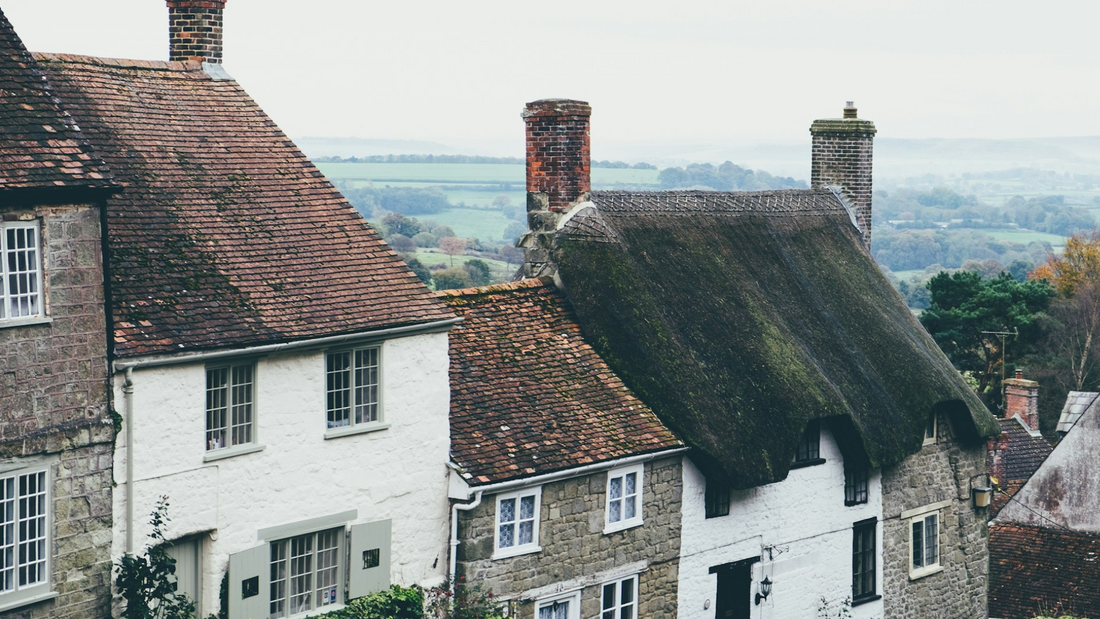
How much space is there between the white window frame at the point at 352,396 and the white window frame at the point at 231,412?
3.46ft

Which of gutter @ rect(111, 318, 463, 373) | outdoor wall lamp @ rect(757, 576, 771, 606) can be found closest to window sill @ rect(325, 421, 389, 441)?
gutter @ rect(111, 318, 463, 373)

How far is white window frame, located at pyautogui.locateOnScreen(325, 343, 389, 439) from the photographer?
18.4 meters

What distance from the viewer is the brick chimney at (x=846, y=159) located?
1216 inches

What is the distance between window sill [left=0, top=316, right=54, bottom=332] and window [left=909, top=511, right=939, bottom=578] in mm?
17043

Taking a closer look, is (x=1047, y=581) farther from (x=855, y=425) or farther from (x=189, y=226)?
(x=189, y=226)

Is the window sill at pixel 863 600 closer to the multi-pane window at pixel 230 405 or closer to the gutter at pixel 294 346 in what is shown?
the gutter at pixel 294 346

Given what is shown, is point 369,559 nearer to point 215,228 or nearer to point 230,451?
point 230,451

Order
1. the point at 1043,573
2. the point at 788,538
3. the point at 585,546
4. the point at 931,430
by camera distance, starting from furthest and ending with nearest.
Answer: the point at 1043,573
the point at 931,430
the point at 788,538
the point at 585,546

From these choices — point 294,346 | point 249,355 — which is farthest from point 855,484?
point 249,355

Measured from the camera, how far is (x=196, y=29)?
814 inches

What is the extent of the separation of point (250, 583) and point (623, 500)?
620 cm

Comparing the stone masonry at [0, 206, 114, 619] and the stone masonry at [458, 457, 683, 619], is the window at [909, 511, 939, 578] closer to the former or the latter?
the stone masonry at [458, 457, 683, 619]

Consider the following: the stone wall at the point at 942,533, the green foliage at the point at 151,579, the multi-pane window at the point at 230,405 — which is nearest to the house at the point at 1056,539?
the stone wall at the point at 942,533

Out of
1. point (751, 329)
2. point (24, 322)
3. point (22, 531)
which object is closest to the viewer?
point (24, 322)
